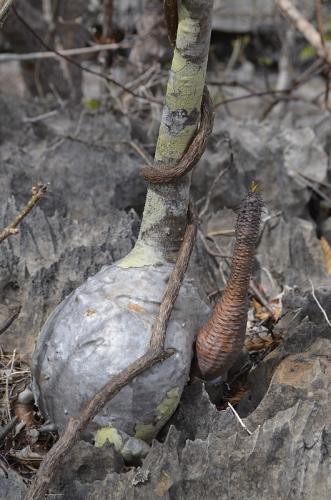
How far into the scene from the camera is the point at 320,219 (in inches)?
106

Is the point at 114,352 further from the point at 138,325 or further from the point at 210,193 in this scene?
the point at 210,193

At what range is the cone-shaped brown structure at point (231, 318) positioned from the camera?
1350mm

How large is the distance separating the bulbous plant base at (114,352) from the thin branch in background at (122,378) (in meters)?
0.03

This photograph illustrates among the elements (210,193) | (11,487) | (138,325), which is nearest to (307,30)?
(210,193)

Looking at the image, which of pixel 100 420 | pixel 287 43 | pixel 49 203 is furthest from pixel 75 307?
pixel 287 43

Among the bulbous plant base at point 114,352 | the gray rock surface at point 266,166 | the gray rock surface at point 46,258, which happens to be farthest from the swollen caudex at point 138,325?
the gray rock surface at point 266,166

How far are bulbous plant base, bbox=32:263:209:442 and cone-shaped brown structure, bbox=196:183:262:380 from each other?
0.13 ft

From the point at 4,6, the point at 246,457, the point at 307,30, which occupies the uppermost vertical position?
the point at 307,30

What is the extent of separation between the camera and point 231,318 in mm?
1394

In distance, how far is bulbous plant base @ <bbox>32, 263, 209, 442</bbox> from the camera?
1.30 metres

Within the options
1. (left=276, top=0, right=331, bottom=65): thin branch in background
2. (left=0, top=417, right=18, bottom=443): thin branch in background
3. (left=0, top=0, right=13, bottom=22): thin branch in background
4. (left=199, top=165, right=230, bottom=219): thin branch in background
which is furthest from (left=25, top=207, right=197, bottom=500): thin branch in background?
(left=276, top=0, right=331, bottom=65): thin branch in background

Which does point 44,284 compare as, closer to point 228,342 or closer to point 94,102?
point 228,342

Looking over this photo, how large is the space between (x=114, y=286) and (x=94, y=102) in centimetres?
227

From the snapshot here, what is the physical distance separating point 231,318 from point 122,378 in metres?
0.28
